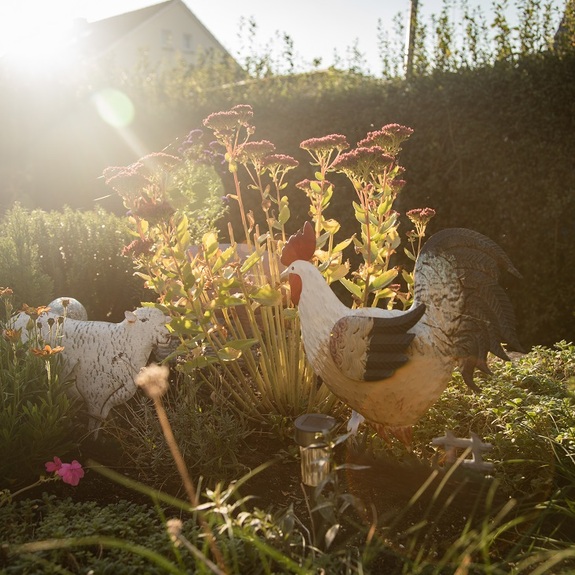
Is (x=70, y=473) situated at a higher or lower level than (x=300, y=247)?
lower

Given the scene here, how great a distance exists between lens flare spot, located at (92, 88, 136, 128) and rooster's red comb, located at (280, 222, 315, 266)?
818cm

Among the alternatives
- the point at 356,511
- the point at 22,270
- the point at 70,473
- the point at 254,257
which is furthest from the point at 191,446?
the point at 22,270

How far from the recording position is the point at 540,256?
19.9 ft

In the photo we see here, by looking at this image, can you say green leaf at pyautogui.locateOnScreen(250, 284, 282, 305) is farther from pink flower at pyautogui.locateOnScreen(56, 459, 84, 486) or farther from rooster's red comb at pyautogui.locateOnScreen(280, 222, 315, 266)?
pink flower at pyautogui.locateOnScreen(56, 459, 84, 486)

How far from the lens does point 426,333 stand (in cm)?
244

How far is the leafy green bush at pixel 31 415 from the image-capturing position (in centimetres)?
266

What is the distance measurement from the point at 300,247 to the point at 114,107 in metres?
8.95

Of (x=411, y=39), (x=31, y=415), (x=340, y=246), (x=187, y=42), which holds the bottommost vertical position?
(x=31, y=415)

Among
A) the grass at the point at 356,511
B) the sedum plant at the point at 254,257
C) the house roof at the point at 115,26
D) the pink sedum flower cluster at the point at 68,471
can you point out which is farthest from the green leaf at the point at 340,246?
the house roof at the point at 115,26

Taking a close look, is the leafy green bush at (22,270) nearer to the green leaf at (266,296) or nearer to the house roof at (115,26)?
the green leaf at (266,296)

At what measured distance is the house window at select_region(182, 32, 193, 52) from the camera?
25766mm

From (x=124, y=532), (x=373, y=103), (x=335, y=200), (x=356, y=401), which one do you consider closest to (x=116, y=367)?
(x=124, y=532)

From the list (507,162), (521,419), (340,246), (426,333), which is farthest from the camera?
(507,162)

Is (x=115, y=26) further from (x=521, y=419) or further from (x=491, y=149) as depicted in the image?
(x=521, y=419)
